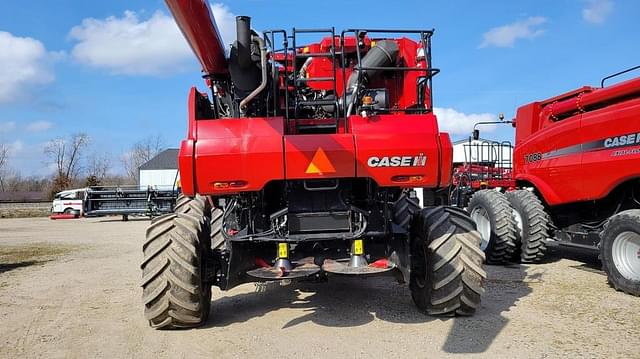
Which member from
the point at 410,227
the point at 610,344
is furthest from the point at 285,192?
the point at 610,344

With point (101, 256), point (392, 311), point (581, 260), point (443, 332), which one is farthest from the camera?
point (101, 256)

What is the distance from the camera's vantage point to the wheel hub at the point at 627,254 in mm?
6520

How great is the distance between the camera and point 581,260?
374 inches

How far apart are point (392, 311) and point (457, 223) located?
48.1 inches

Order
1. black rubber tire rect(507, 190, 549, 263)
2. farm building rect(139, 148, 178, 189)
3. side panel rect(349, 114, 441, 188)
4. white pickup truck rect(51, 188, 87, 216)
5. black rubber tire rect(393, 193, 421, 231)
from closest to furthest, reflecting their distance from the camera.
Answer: side panel rect(349, 114, 441, 188) → black rubber tire rect(393, 193, 421, 231) → black rubber tire rect(507, 190, 549, 263) → white pickup truck rect(51, 188, 87, 216) → farm building rect(139, 148, 178, 189)

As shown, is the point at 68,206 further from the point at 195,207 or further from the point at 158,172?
the point at 195,207

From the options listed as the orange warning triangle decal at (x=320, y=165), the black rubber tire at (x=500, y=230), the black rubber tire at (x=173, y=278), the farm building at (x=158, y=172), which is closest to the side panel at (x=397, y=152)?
the orange warning triangle decal at (x=320, y=165)

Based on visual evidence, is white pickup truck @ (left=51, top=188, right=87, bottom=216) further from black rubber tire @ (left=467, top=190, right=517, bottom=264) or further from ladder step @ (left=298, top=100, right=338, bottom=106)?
ladder step @ (left=298, top=100, right=338, bottom=106)

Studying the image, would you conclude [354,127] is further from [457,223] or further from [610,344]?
[610,344]

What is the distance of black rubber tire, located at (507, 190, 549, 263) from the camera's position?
8.79 metres

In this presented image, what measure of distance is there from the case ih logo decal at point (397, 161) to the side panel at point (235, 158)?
0.85m

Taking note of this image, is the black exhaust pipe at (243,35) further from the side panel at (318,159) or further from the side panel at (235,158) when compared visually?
the side panel at (318,159)

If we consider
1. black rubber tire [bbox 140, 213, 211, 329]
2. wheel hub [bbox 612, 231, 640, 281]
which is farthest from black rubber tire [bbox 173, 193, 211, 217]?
wheel hub [bbox 612, 231, 640, 281]

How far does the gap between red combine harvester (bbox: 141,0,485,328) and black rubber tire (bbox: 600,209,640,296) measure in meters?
2.47
